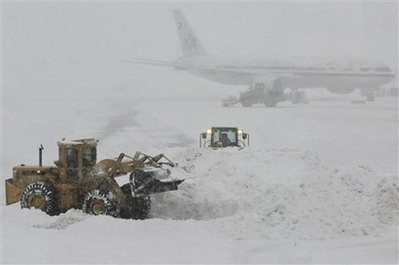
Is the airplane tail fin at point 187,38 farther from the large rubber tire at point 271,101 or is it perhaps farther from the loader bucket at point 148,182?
the loader bucket at point 148,182

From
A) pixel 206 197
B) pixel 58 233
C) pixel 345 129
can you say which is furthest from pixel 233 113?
pixel 58 233

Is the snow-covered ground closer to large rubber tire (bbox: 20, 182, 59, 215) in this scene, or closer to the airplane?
large rubber tire (bbox: 20, 182, 59, 215)

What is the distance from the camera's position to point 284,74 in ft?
190

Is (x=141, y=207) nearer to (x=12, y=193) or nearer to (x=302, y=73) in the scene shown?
(x=12, y=193)

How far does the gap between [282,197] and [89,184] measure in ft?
17.0

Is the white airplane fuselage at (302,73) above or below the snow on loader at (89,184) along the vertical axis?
above

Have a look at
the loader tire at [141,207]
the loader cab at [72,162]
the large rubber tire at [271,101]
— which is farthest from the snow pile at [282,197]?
the large rubber tire at [271,101]

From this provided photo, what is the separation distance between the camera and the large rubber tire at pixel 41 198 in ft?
53.6

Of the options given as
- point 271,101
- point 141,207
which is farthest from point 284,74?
point 141,207

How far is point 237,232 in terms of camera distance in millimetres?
14797

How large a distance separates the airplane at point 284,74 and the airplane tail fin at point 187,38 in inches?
95.8

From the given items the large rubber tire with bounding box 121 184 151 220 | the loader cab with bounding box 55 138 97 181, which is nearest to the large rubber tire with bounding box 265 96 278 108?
the large rubber tire with bounding box 121 184 151 220

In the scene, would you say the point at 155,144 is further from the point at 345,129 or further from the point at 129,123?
→ the point at 345,129

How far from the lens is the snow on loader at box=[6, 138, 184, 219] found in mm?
15953
